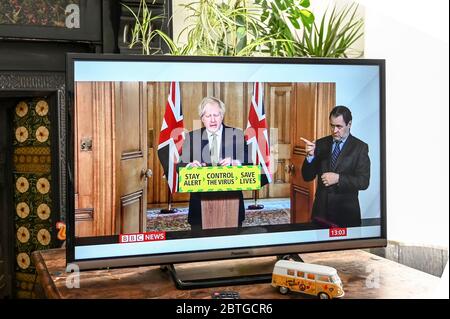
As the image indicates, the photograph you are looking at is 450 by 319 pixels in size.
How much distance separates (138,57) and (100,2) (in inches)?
47.0

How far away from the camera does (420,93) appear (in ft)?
6.84

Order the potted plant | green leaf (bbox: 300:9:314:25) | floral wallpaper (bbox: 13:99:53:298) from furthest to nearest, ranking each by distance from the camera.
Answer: floral wallpaper (bbox: 13:99:53:298)
green leaf (bbox: 300:9:314:25)
the potted plant

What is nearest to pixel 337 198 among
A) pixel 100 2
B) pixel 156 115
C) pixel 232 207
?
pixel 232 207

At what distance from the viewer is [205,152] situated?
1.52m

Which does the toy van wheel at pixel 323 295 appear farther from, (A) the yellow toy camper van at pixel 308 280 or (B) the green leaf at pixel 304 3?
(B) the green leaf at pixel 304 3

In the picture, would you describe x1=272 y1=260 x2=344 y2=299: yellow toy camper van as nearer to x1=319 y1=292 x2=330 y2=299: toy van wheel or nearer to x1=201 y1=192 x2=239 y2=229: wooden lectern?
x1=319 y1=292 x2=330 y2=299: toy van wheel

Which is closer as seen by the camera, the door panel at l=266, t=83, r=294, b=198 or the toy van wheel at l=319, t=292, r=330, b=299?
the toy van wheel at l=319, t=292, r=330, b=299

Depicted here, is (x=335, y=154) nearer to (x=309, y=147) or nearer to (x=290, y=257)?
(x=309, y=147)

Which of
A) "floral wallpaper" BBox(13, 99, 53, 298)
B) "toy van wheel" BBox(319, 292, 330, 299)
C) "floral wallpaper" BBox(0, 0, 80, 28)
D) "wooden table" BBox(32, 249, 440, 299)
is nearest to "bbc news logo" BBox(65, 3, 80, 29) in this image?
"floral wallpaper" BBox(0, 0, 80, 28)

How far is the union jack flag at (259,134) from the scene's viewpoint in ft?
5.05

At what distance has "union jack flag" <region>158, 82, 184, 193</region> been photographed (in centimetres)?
148

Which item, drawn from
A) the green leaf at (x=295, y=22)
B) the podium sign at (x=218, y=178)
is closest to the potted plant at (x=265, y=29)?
the green leaf at (x=295, y=22)

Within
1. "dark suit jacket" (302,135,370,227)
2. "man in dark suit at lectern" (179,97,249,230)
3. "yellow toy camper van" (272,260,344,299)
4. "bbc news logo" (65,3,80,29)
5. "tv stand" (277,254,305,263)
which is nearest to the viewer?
"yellow toy camper van" (272,260,344,299)
